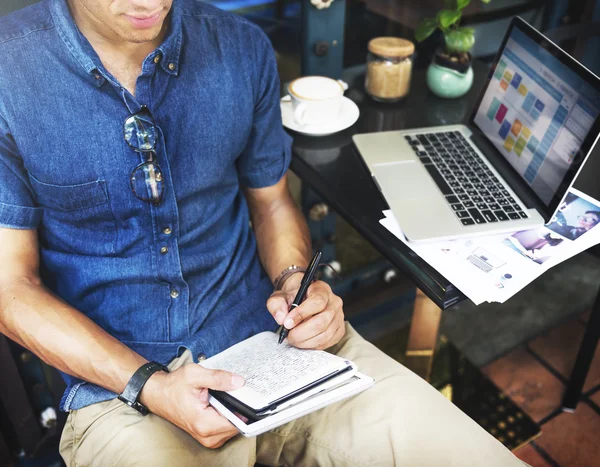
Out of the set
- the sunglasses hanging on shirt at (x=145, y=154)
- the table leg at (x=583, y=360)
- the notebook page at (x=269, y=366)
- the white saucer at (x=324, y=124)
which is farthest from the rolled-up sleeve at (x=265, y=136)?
the table leg at (x=583, y=360)

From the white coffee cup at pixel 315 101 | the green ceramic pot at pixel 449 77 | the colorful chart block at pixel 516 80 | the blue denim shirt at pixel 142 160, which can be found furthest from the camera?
the green ceramic pot at pixel 449 77

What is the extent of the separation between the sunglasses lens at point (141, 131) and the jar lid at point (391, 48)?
67cm

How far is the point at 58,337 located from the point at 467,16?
181 cm

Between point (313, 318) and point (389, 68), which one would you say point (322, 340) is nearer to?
point (313, 318)

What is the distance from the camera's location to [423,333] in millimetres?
1562

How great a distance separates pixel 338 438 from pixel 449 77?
0.94 metres

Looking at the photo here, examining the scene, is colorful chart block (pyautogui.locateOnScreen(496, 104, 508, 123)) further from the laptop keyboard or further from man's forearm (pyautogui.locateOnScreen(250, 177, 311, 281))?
man's forearm (pyautogui.locateOnScreen(250, 177, 311, 281))

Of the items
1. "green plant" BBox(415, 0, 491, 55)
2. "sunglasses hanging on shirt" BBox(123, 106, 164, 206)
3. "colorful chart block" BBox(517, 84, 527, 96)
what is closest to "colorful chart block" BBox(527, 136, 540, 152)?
"colorful chart block" BBox(517, 84, 527, 96)

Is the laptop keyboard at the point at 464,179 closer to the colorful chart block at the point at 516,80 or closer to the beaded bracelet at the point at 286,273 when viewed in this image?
the colorful chart block at the point at 516,80

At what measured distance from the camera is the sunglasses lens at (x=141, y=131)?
100 cm

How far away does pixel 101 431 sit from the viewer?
3.22 ft

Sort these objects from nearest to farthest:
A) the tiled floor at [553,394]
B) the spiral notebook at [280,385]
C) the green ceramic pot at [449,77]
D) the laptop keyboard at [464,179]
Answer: the spiral notebook at [280,385] < the laptop keyboard at [464,179] < the green ceramic pot at [449,77] < the tiled floor at [553,394]

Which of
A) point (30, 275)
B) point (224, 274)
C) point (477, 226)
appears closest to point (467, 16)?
point (477, 226)

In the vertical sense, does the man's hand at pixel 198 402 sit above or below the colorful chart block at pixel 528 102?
below
